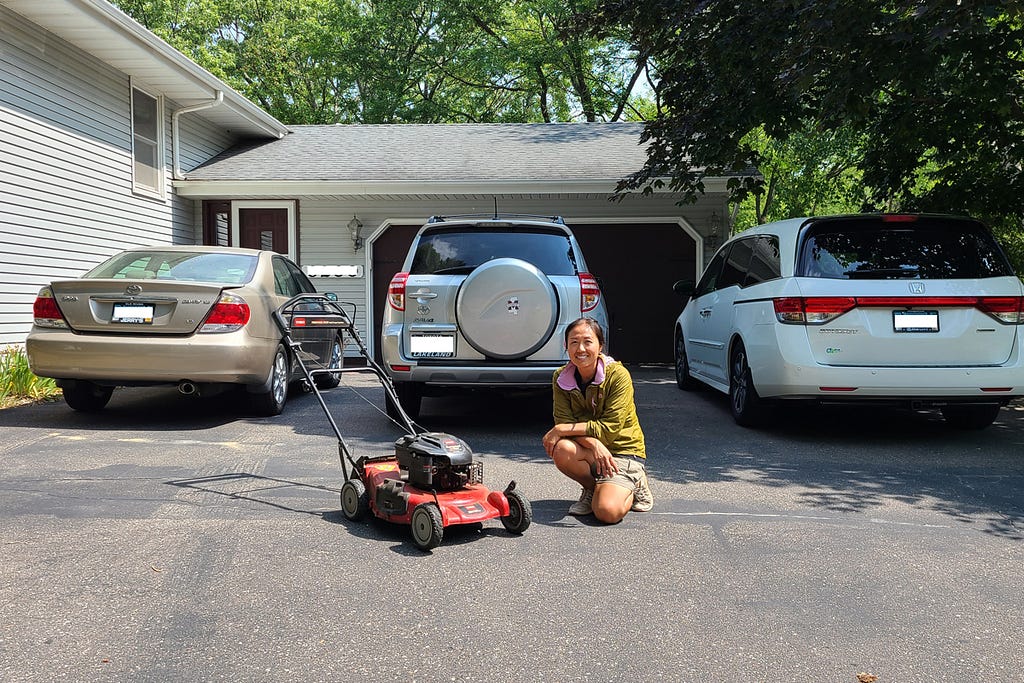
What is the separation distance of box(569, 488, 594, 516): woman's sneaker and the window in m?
10.6

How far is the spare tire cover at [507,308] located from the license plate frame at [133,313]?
2550 mm

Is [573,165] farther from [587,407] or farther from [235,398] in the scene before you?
[587,407]

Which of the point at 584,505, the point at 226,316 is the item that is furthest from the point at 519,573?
the point at 226,316

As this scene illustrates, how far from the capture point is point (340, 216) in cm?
1510

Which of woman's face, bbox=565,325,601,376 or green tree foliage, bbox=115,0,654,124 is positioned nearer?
woman's face, bbox=565,325,601,376

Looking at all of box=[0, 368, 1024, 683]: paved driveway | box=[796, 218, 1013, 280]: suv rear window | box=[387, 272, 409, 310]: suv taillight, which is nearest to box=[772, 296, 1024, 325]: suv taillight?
box=[796, 218, 1013, 280]: suv rear window

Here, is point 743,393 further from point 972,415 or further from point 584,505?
point 584,505

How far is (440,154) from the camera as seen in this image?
15.9m

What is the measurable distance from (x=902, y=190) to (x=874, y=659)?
35.0 feet

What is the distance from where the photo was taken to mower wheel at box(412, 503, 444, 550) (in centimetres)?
405

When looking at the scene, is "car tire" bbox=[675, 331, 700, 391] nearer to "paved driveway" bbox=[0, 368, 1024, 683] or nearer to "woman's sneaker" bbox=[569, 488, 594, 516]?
"paved driveway" bbox=[0, 368, 1024, 683]

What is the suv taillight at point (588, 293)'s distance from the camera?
709 cm

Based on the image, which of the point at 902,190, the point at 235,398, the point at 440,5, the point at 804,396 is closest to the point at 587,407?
the point at 804,396

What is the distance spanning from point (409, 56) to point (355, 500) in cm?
2856
